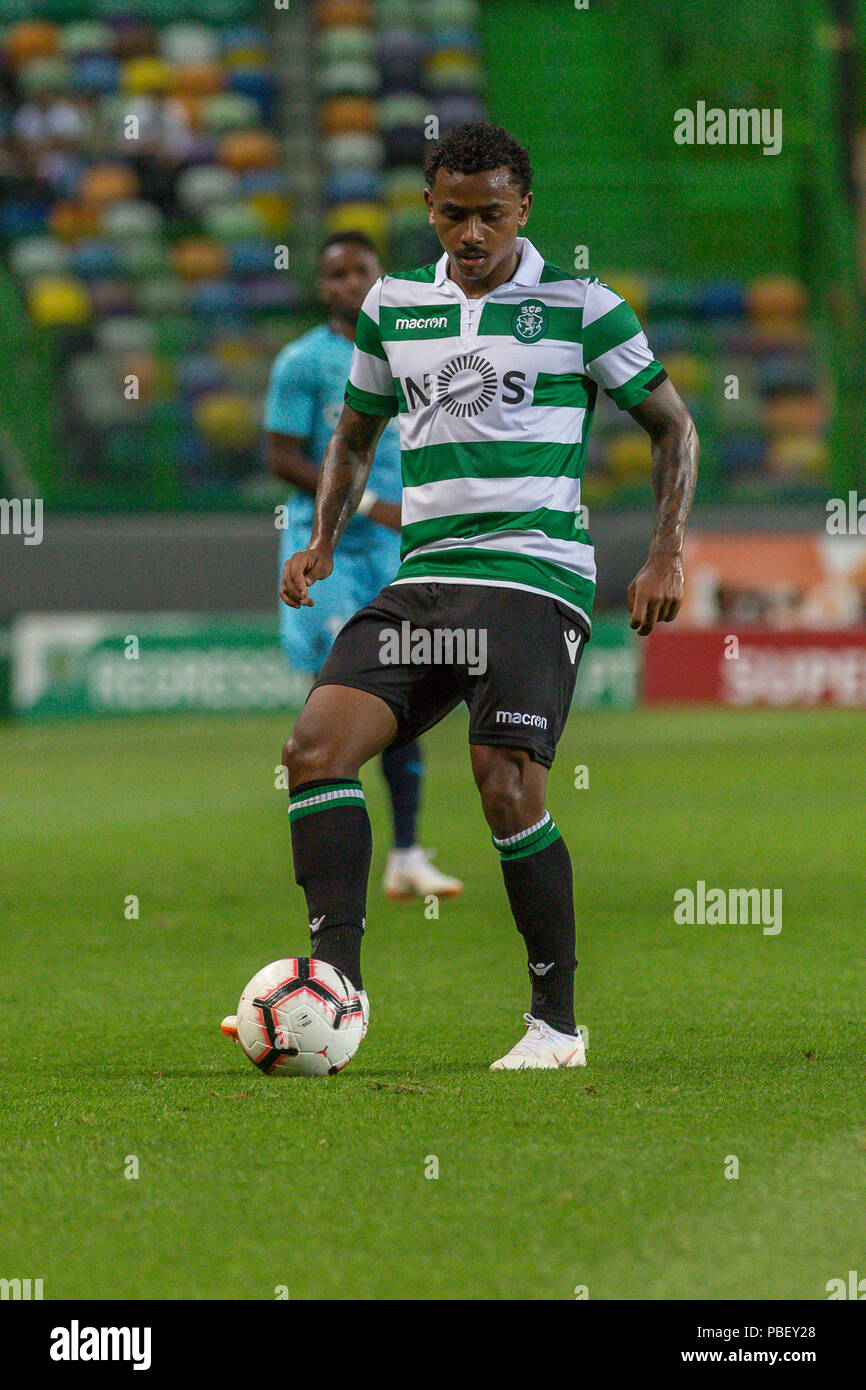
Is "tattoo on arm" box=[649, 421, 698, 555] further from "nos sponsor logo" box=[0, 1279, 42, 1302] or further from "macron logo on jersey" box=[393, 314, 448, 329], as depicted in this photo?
"nos sponsor logo" box=[0, 1279, 42, 1302]

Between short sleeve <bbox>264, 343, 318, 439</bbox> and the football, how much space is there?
10.5ft

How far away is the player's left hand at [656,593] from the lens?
432 centimetres

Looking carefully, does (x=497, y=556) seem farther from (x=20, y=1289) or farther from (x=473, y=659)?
(x=20, y=1289)

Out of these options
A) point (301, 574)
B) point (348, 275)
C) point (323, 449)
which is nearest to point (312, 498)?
point (323, 449)

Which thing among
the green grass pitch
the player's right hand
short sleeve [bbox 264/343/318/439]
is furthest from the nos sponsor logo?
short sleeve [bbox 264/343/318/439]

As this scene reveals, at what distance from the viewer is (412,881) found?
748 cm

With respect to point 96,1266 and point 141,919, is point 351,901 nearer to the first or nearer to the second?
point 96,1266

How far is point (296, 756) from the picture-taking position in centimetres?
441

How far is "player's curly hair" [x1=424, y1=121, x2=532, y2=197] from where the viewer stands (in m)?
4.39

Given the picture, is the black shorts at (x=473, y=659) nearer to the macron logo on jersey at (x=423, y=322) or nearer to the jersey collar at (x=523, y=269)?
the macron logo on jersey at (x=423, y=322)

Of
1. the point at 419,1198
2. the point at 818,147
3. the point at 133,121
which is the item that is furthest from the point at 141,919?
the point at 818,147

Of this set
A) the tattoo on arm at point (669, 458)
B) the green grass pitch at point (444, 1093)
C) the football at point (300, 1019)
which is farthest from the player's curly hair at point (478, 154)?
the green grass pitch at point (444, 1093)

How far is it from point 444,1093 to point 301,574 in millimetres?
1252

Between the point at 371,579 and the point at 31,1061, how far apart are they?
2.90m
